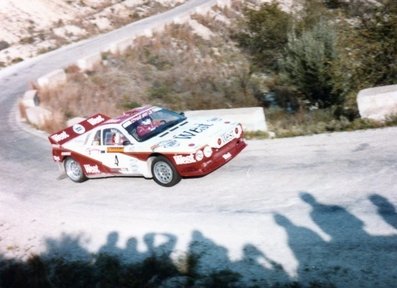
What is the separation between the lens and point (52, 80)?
2247cm

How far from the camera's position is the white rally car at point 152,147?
9.55 meters

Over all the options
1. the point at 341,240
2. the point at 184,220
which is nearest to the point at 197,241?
the point at 184,220

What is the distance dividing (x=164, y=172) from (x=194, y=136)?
0.97 meters

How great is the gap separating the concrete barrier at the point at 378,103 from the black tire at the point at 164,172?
4703 millimetres

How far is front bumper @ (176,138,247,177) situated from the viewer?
31.0 feet

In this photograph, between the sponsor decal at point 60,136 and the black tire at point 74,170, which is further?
the sponsor decal at point 60,136

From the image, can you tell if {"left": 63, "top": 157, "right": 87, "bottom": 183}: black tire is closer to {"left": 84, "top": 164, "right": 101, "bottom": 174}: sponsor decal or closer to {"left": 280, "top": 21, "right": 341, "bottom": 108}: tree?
{"left": 84, "top": 164, "right": 101, "bottom": 174}: sponsor decal

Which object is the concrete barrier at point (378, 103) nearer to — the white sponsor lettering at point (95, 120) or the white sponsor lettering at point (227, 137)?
the white sponsor lettering at point (227, 137)

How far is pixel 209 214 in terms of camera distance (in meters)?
8.48

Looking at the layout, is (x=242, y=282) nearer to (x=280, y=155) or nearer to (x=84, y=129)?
(x=280, y=155)

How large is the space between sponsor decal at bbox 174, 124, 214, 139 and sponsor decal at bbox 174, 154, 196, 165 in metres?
0.55

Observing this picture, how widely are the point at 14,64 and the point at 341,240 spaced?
99.7 feet

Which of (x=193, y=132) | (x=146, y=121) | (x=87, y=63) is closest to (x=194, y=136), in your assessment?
(x=193, y=132)

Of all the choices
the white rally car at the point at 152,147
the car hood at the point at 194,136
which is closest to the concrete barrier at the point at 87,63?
the white rally car at the point at 152,147
